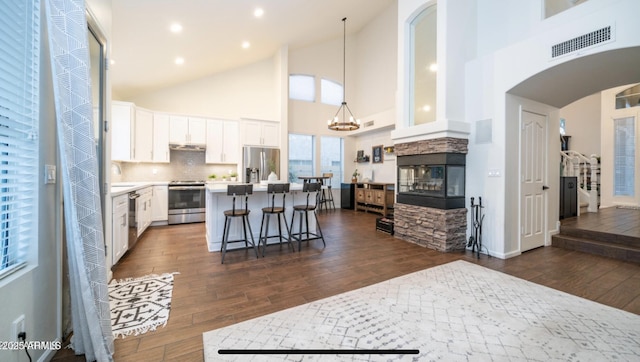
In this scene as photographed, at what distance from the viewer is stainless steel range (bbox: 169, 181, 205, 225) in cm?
581

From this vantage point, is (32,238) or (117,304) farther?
(117,304)

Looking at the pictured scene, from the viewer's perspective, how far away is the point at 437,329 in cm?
195

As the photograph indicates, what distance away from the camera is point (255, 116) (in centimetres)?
756

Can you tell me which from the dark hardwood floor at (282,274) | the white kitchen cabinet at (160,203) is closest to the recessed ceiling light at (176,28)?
the white kitchen cabinet at (160,203)

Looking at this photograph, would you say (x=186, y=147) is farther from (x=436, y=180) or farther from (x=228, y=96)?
(x=436, y=180)

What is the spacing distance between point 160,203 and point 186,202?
527 mm

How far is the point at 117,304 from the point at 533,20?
20.0 ft

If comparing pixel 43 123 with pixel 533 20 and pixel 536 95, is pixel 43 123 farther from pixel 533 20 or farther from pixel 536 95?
pixel 536 95

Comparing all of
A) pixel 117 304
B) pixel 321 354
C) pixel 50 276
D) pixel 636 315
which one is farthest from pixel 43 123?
pixel 636 315

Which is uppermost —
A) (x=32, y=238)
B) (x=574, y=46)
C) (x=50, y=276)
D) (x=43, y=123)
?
(x=574, y=46)

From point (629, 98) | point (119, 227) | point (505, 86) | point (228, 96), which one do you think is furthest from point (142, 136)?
point (629, 98)

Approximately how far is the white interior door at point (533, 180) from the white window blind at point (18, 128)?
5.42 m

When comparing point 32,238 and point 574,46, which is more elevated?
A: point 574,46

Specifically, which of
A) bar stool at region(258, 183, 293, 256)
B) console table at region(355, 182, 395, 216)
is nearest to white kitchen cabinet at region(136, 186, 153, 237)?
bar stool at region(258, 183, 293, 256)
